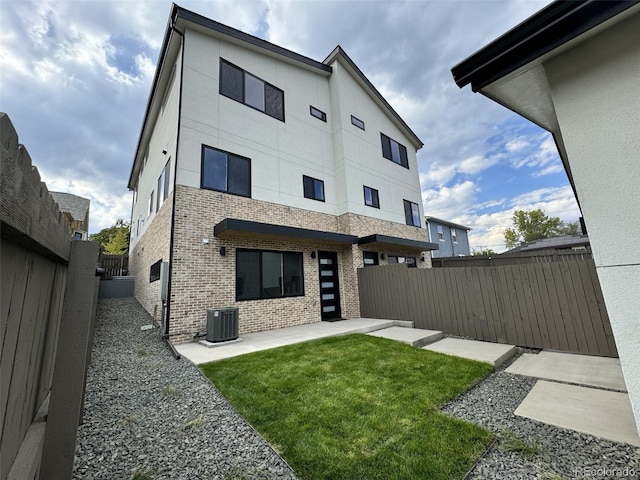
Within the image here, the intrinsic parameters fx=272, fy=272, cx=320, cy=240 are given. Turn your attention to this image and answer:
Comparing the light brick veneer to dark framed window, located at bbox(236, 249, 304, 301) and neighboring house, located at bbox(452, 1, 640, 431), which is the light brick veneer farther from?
neighboring house, located at bbox(452, 1, 640, 431)

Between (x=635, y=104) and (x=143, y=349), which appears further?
(x=143, y=349)

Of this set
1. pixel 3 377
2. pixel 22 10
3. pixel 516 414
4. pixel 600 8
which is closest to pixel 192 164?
pixel 22 10

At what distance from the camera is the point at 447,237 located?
26.0 meters

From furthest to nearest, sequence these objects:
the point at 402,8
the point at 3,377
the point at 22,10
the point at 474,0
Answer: the point at 402,8
the point at 474,0
the point at 22,10
the point at 3,377

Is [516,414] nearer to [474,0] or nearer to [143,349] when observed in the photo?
[143,349]

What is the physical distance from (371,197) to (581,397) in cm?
992

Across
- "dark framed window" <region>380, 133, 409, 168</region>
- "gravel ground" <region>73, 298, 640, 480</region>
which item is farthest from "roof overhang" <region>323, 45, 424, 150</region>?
"gravel ground" <region>73, 298, 640, 480</region>

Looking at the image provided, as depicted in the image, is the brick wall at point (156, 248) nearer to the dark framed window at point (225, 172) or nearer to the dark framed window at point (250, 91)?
the dark framed window at point (225, 172)

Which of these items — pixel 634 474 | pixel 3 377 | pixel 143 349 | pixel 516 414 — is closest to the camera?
pixel 3 377

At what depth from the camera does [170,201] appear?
786 centimetres

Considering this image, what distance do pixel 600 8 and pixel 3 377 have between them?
4.16m

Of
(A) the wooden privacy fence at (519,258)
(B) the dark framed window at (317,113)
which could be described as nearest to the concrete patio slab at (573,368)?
(A) the wooden privacy fence at (519,258)

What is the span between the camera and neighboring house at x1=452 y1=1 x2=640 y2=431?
6.50 feet

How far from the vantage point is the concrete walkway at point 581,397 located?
2814 mm
